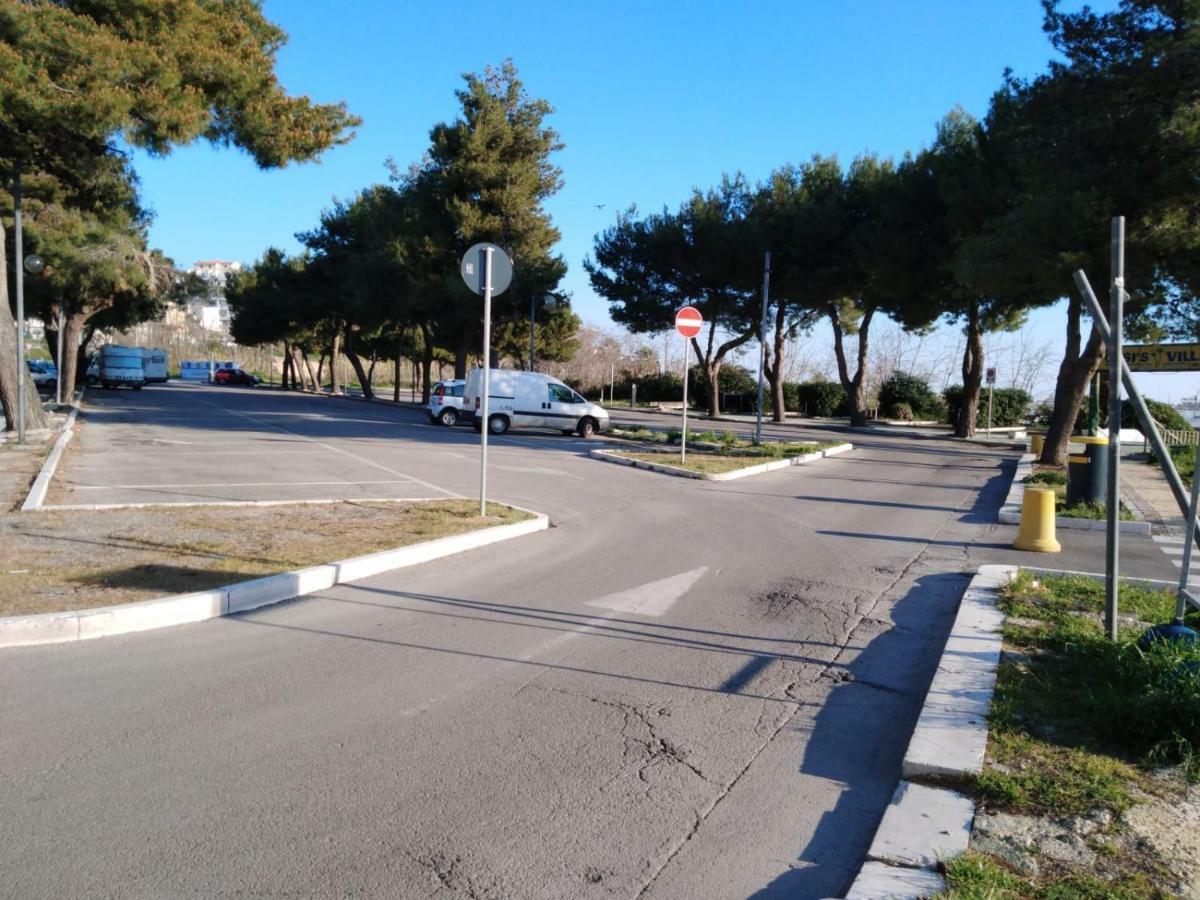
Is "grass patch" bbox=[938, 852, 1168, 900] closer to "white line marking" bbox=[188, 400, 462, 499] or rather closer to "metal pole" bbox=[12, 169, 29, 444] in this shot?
"white line marking" bbox=[188, 400, 462, 499]

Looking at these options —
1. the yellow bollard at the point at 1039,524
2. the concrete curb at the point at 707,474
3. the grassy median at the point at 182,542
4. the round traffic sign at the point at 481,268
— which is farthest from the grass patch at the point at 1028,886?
the concrete curb at the point at 707,474

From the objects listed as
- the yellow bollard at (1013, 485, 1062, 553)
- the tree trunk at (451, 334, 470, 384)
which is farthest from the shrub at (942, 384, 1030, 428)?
the yellow bollard at (1013, 485, 1062, 553)

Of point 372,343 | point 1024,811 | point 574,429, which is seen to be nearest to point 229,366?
point 372,343

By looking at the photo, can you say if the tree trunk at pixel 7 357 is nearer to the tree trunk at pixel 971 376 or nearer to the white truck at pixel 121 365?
the tree trunk at pixel 971 376

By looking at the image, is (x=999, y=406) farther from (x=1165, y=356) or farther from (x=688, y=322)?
(x=1165, y=356)

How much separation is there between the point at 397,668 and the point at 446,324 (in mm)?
38150

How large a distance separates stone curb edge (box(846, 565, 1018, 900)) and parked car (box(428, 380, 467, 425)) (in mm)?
27687

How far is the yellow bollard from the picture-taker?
10344 mm

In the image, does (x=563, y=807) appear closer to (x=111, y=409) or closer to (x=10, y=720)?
(x=10, y=720)

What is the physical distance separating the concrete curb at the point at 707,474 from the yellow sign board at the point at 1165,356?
21.9ft

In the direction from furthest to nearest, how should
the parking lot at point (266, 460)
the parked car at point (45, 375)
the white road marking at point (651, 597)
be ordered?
the parked car at point (45, 375) < the parking lot at point (266, 460) < the white road marking at point (651, 597)

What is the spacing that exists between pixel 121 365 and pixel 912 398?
45.9m

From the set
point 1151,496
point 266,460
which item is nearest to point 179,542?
point 266,460

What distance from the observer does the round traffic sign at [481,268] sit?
10922mm
